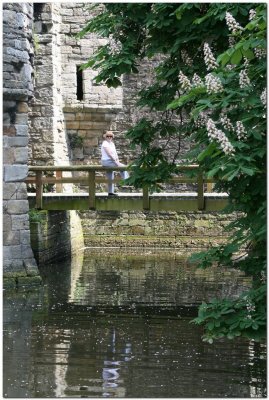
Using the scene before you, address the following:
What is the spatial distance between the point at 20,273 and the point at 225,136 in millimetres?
9670

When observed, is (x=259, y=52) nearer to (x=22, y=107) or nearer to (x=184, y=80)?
(x=184, y=80)

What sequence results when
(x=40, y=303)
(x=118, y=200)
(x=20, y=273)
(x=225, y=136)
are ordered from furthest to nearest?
(x=118, y=200)
(x=20, y=273)
(x=40, y=303)
(x=225, y=136)

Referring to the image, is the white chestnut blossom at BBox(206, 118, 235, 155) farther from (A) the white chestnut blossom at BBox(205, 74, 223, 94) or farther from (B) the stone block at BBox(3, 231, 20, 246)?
(B) the stone block at BBox(3, 231, 20, 246)

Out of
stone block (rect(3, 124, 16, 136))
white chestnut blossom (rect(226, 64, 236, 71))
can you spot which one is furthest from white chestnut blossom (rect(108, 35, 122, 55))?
stone block (rect(3, 124, 16, 136))

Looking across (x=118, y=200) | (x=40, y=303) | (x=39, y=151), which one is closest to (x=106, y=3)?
(x=40, y=303)

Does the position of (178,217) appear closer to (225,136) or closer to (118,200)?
(118,200)

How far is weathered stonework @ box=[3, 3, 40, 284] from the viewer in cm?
1711

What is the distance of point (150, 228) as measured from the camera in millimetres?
25328

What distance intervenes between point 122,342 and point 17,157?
17.5 feet

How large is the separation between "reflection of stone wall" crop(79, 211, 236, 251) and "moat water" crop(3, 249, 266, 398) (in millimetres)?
4761

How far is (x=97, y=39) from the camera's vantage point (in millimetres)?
25219

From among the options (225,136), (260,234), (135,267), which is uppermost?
(225,136)

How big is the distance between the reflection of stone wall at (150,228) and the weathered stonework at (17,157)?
7.74 meters

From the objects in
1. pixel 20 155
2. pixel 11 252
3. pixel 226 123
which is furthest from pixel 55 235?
pixel 226 123
